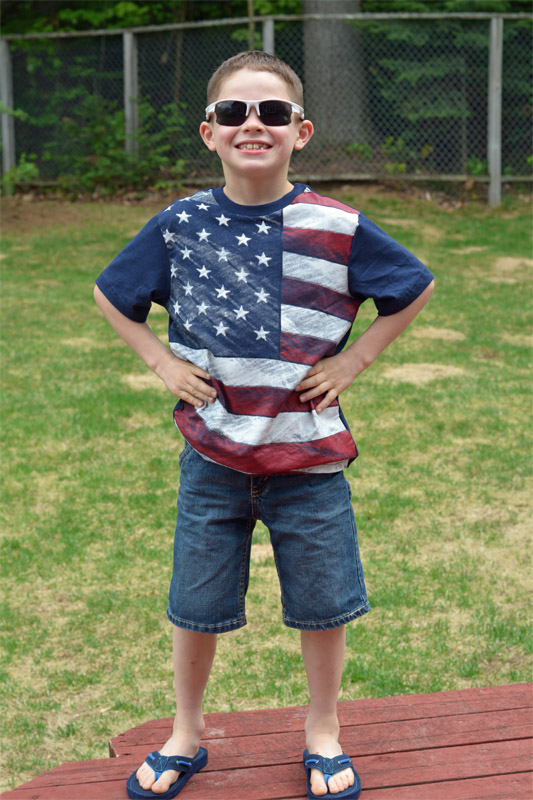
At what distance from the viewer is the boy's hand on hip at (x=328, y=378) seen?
6.76ft

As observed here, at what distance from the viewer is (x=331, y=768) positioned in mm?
2158

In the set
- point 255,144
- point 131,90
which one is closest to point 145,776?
point 255,144

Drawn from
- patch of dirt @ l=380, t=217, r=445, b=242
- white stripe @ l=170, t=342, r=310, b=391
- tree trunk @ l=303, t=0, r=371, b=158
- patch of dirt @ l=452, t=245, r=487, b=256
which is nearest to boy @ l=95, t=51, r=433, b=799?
white stripe @ l=170, t=342, r=310, b=391

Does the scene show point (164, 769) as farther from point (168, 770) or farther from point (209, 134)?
point (209, 134)

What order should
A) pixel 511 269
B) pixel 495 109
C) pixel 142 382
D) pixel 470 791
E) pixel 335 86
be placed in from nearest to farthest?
pixel 470 791, pixel 142 382, pixel 511 269, pixel 495 109, pixel 335 86

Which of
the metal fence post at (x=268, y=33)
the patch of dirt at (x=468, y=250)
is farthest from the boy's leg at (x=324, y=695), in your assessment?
the metal fence post at (x=268, y=33)

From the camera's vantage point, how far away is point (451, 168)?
36.8 feet

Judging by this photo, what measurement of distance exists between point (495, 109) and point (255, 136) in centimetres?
951

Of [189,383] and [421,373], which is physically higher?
[189,383]

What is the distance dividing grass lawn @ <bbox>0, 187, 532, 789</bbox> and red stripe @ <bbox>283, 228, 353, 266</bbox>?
67.5 inches

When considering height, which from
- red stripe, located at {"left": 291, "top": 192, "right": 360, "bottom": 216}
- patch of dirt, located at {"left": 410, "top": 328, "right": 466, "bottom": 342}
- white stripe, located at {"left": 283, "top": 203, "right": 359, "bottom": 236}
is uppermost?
red stripe, located at {"left": 291, "top": 192, "right": 360, "bottom": 216}

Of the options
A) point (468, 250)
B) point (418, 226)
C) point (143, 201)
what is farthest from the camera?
point (143, 201)

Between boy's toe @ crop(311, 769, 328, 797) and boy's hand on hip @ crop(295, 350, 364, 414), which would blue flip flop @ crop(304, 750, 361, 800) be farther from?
boy's hand on hip @ crop(295, 350, 364, 414)

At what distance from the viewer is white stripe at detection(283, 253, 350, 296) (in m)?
2.02
